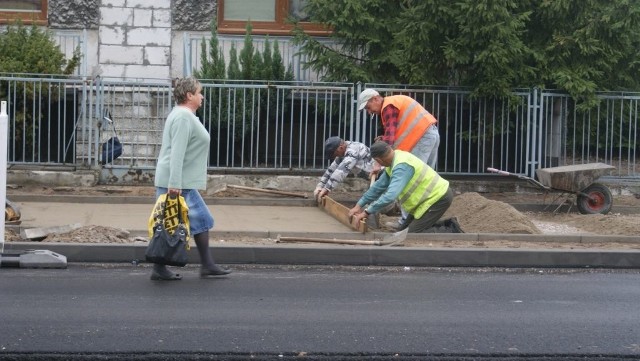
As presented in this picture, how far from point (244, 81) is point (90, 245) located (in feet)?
20.6

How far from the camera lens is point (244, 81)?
51.6 ft

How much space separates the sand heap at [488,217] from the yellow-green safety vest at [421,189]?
2.70ft

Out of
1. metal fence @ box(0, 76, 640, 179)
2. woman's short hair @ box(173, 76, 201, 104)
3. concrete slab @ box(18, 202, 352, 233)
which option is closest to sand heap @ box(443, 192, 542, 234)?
concrete slab @ box(18, 202, 352, 233)

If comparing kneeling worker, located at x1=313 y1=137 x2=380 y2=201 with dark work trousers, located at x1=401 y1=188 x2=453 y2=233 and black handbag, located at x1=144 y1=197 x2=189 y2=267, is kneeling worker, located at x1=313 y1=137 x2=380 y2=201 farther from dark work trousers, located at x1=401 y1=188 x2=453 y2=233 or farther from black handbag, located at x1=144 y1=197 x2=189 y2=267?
black handbag, located at x1=144 y1=197 x2=189 y2=267

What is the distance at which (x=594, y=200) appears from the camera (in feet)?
45.3

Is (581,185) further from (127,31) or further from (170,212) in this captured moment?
(127,31)

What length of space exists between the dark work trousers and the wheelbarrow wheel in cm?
335

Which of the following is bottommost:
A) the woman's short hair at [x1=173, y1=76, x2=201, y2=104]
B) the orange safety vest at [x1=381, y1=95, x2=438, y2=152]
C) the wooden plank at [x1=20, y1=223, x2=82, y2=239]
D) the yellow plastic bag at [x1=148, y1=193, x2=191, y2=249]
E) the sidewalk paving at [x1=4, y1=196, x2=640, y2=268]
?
the sidewalk paving at [x1=4, y1=196, x2=640, y2=268]

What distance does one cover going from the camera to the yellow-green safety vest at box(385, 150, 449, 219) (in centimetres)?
1084

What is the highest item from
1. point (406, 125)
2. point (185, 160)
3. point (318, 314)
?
point (406, 125)

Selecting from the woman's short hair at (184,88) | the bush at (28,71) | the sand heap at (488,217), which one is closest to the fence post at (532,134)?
the sand heap at (488,217)

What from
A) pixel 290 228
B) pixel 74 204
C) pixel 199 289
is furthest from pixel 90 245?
pixel 74 204

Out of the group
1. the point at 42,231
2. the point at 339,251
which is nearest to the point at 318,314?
the point at 339,251

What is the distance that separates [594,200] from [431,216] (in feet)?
11.7
